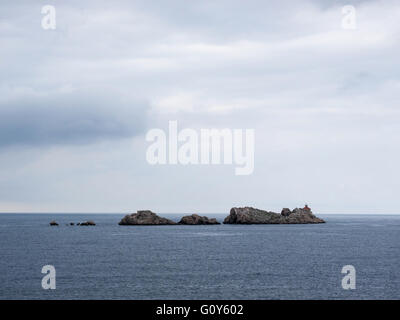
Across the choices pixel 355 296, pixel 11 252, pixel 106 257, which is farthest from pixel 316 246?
pixel 11 252

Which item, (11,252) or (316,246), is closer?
(11,252)

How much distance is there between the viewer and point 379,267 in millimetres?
86375

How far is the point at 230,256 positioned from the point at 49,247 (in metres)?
51.3

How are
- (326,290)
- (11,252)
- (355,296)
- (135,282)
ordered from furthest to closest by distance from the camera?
(11,252), (135,282), (326,290), (355,296)

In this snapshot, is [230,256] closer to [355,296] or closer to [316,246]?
[316,246]

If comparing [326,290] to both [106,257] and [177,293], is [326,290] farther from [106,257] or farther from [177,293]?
[106,257]

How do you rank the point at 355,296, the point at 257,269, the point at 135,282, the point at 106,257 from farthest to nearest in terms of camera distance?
the point at 106,257 → the point at 257,269 → the point at 135,282 → the point at 355,296

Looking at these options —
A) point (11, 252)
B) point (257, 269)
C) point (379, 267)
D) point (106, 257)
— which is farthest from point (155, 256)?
point (379, 267)
